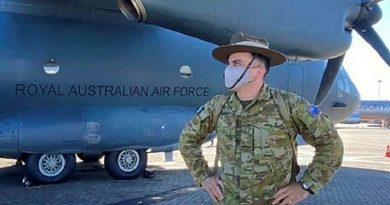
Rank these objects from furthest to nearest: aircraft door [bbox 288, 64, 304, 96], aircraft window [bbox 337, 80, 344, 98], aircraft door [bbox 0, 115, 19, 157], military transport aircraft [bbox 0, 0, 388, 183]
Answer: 1. aircraft window [bbox 337, 80, 344, 98]
2. aircraft door [bbox 288, 64, 304, 96]
3. aircraft door [bbox 0, 115, 19, 157]
4. military transport aircraft [bbox 0, 0, 388, 183]

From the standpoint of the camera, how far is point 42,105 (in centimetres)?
1054

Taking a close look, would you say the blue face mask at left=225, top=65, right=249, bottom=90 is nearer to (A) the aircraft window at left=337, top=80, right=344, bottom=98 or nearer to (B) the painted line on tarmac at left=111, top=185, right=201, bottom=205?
(B) the painted line on tarmac at left=111, top=185, right=201, bottom=205

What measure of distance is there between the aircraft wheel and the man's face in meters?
8.20

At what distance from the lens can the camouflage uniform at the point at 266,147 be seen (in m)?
3.30

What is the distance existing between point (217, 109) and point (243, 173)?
441mm

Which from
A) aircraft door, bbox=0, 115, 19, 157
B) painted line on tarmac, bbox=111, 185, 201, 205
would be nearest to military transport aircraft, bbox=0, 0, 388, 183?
aircraft door, bbox=0, 115, 19, 157

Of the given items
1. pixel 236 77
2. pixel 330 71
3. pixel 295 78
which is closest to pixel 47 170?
pixel 330 71

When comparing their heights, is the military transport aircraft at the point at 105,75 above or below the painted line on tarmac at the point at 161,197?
above

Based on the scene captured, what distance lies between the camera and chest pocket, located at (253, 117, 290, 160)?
3.29 meters

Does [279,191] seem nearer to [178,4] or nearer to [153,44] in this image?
[178,4]

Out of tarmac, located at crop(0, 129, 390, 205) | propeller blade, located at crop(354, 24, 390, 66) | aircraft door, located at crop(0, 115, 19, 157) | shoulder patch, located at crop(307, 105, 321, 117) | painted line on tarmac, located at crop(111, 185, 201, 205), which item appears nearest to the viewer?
shoulder patch, located at crop(307, 105, 321, 117)

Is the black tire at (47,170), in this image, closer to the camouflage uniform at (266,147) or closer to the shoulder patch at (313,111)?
the camouflage uniform at (266,147)

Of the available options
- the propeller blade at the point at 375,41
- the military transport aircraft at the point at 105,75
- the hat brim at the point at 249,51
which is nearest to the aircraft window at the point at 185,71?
the military transport aircraft at the point at 105,75

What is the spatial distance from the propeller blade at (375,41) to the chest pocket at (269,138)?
806 cm
